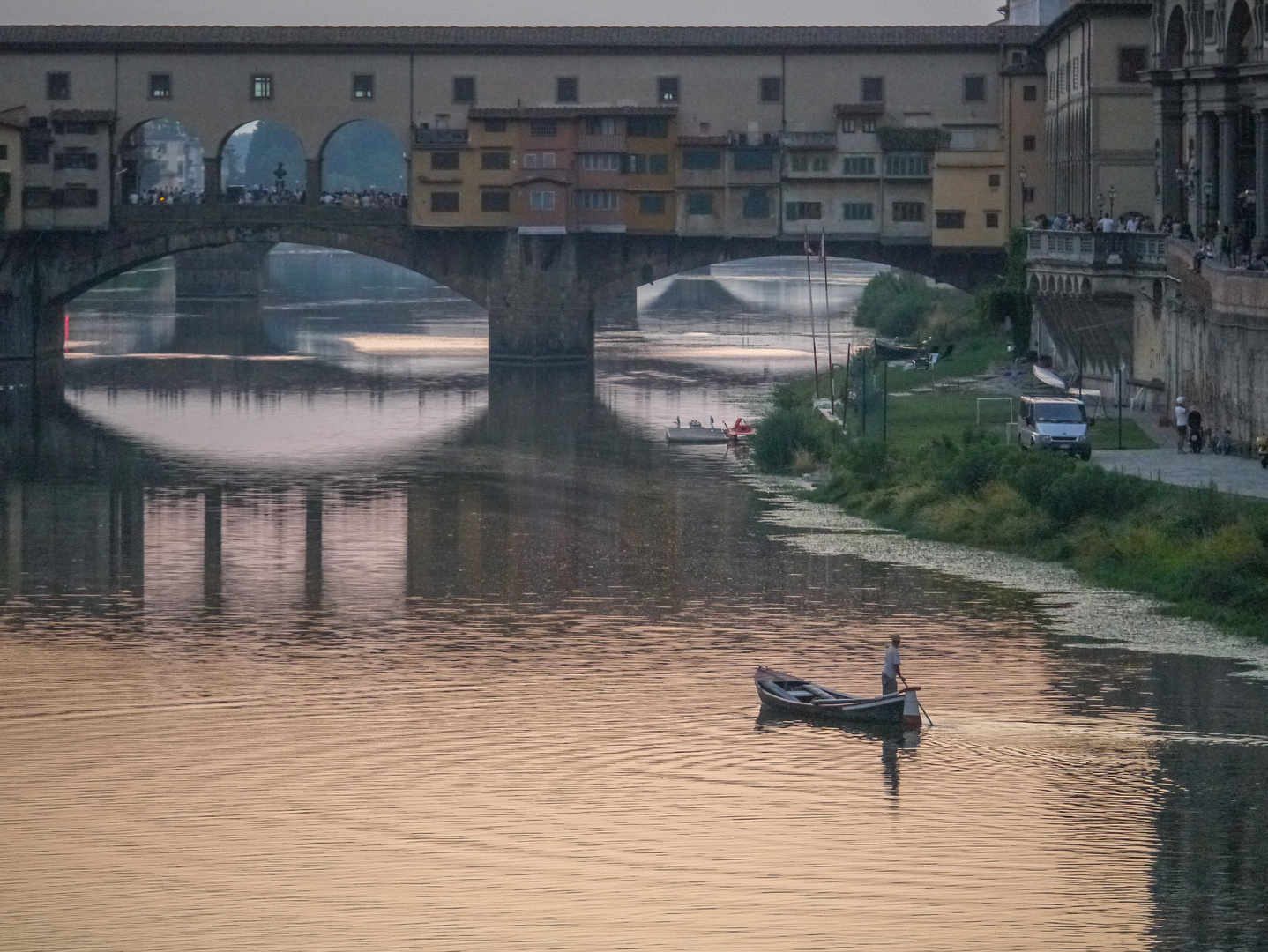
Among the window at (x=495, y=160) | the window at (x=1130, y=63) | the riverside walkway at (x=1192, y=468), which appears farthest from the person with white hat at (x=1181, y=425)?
the window at (x=495, y=160)

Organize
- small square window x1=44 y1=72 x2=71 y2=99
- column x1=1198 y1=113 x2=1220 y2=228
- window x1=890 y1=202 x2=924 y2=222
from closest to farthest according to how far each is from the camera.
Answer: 1. column x1=1198 y1=113 x2=1220 y2=228
2. window x1=890 y1=202 x2=924 y2=222
3. small square window x1=44 y1=72 x2=71 y2=99

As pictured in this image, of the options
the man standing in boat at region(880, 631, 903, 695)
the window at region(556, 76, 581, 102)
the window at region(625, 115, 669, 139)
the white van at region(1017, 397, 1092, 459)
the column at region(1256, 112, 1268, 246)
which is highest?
the window at region(556, 76, 581, 102)

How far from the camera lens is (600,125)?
329 ft

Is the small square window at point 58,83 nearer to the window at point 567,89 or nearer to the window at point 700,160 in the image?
the window at point 567,89

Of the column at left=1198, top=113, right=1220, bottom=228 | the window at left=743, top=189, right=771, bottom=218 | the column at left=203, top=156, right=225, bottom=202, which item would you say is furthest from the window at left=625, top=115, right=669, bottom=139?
the column at left=1198, top=113, right=1220, bottom=228

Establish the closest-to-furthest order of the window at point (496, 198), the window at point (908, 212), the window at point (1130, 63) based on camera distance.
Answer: the window at point (1130, 63) < the window at point (908, 212) < the window at point (496, 198)

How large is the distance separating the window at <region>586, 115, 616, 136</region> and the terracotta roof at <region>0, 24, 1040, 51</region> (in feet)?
10.1

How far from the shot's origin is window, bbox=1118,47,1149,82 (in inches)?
3255

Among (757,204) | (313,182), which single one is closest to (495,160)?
(313,182)

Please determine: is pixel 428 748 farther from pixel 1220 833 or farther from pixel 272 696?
pixel 1220 833

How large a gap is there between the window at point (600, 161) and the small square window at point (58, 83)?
21715 mm

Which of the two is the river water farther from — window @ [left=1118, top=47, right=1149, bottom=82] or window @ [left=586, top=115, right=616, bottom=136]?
window @ [left=586, top=115, right=616, bottom=136]

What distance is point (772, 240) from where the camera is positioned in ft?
335

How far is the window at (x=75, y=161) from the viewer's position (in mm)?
101688
